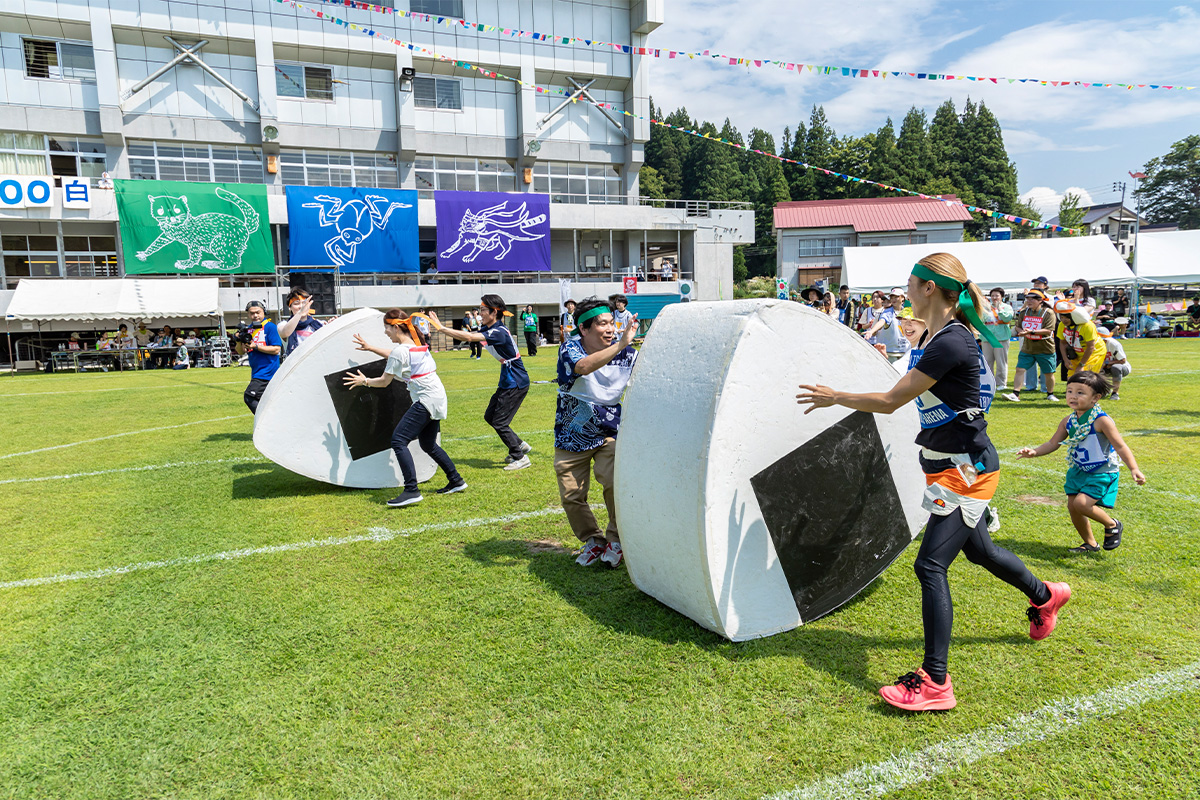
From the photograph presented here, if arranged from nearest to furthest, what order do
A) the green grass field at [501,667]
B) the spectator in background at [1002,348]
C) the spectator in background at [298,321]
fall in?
the green grass field at [501,667]
the spectator in background at [298,321]
the spectator in background at [1002,348]

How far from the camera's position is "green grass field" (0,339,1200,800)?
2742 millimetres

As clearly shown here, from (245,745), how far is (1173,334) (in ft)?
124

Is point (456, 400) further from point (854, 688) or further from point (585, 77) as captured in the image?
point (585, 77)

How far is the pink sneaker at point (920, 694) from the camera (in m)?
3.07

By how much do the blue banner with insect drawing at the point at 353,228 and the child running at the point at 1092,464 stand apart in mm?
33292

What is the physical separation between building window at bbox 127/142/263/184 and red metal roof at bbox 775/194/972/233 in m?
40.5

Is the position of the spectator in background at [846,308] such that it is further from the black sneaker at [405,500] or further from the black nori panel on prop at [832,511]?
the black nori panel on prop at [832,511]

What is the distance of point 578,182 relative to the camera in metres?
41.7

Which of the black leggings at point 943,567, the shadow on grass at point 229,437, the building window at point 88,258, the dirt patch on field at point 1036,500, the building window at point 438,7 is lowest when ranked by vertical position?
the dirt patch on field at point 1036,500

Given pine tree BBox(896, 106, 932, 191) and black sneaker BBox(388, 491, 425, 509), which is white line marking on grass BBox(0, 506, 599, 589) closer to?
black sneaker BBox(388, 491, 425, 509)

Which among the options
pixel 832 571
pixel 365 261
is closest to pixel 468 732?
pixel 832 571

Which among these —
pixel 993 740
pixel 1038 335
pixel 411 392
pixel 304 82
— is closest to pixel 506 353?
pixel 411 392

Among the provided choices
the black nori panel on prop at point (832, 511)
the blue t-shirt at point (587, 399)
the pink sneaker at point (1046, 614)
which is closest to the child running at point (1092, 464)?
the pink sneaker at point (1046, 614)

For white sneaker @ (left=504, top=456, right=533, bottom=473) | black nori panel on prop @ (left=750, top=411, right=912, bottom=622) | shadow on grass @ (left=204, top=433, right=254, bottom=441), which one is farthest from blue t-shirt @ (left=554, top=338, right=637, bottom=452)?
shadow on grass @ (left=204, top=433, right=254, bottom=441)
